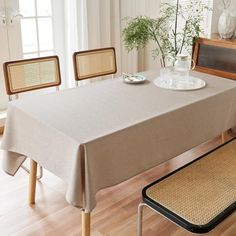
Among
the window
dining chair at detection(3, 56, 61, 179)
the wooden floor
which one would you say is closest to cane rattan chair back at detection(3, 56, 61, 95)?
dining chair at detection(3, 56, 61, 179)

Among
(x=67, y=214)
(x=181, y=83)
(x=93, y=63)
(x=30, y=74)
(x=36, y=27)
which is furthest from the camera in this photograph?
(x=36, y=27)

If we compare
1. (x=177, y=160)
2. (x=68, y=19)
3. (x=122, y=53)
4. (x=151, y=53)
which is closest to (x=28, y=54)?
(x=68, y=19)

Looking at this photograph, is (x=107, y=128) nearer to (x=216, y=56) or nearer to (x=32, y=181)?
(x=32, y=181)

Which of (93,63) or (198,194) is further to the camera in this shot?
(93,63)

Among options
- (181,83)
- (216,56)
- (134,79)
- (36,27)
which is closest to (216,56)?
(216,56)

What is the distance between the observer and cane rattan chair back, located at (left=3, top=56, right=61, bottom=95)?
235cm

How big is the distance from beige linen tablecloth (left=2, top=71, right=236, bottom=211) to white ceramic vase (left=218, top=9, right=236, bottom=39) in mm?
1121

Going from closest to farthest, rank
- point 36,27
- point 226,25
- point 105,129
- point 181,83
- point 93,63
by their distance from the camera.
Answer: point 105,129
point 181,83
point 93,63
point 226,25
point 36,27

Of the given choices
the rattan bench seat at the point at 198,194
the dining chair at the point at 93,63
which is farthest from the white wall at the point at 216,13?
the rattan bench seat at the point at 198,194

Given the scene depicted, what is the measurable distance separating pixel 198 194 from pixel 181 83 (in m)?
0.86

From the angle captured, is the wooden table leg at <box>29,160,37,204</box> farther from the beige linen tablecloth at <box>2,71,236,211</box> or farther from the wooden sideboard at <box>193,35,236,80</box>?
the wooden sideboard at <box>193,35,236,80</box>

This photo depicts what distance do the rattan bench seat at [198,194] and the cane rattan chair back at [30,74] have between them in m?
1.16

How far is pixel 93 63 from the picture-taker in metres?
2.80

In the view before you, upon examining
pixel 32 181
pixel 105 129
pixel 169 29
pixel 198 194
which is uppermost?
pixel 169 29
